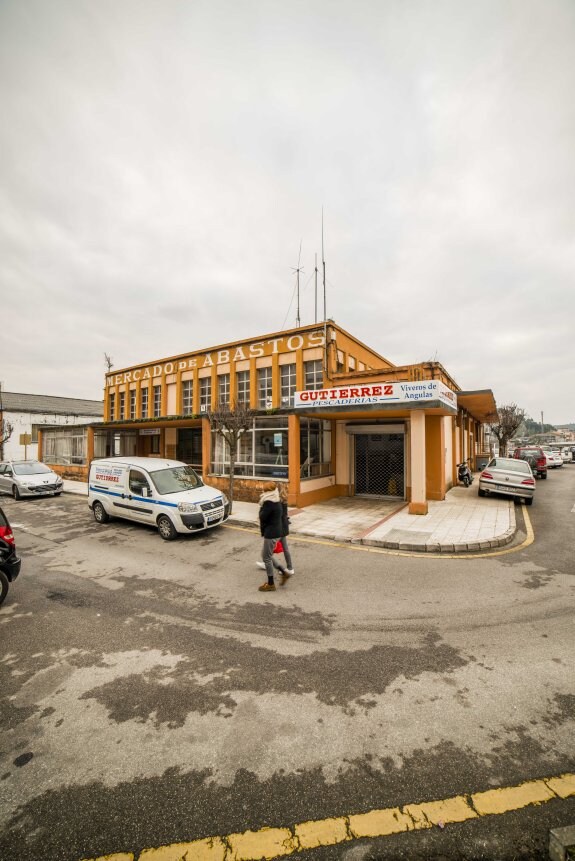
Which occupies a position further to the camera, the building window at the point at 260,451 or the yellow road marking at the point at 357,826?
the building window at the point at 260,451

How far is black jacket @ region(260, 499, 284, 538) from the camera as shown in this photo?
20.0 ft

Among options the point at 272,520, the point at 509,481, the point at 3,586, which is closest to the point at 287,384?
the point at 509,481

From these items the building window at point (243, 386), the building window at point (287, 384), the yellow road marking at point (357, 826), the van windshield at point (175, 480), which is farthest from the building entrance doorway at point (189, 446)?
the yellow road marking at point (357, 826)

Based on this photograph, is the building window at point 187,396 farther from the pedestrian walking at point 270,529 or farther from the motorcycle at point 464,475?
the pedestrian walking at point 270,529

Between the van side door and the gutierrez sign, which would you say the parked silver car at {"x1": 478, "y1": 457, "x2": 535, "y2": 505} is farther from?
the van side door

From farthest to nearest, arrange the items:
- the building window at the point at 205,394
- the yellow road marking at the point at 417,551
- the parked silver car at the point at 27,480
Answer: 1. the building window at the point at 205,394
2. the parked silver car at the point at 27,480
3. the yellow road marking at the point at 417,551

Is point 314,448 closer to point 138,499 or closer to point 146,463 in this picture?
point 146,463

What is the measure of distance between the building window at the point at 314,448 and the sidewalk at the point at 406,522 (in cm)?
140

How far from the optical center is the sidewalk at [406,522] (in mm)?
8344

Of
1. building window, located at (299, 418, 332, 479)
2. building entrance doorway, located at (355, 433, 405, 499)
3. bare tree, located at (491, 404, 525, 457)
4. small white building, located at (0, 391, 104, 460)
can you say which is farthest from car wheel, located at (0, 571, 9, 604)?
bare tree, located at (491, 404, 525, 457)

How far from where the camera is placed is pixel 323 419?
590 inches

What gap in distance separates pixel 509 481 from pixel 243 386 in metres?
13.1

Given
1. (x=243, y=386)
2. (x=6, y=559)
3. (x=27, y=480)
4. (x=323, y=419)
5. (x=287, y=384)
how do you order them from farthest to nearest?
(x=243, y=386)
(x=287, y=384)
(x=27, y=480)
(x=323, y=419)
(x=6, y=559)

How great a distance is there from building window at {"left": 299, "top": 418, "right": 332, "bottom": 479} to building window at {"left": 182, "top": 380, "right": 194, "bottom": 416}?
9989 mm
